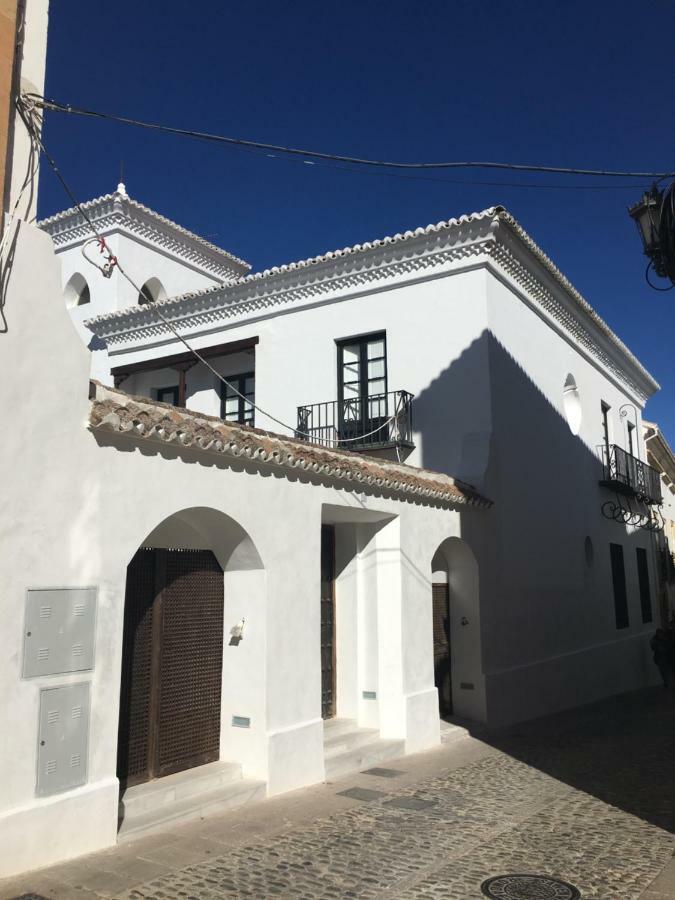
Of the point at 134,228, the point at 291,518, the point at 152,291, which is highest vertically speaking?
the point at 134,228

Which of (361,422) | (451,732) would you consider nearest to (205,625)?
(451,732)

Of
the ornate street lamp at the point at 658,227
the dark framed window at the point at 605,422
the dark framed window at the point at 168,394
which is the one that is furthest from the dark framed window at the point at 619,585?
the ornate street lamp at the point at 658,227

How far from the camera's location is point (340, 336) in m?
14.3

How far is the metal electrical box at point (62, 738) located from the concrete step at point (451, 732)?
6.03m

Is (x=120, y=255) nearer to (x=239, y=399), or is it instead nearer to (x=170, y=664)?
(x=239, y=399)

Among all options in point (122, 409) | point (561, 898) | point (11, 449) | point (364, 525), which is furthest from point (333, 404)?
point (561, 898)

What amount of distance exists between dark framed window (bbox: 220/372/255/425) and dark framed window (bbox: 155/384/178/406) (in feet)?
4.64

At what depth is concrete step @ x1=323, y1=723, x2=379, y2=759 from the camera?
345 inches

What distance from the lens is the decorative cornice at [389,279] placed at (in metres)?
13.1

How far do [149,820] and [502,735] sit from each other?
641 centimetres

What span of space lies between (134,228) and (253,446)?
13073 mm

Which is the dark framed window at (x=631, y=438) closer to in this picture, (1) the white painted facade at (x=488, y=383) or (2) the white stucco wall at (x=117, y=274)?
(1) the white painted facade at (x=488, y=383)

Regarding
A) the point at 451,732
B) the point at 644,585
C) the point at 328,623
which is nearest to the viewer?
the point at 328,623

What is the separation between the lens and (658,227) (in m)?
7.02
